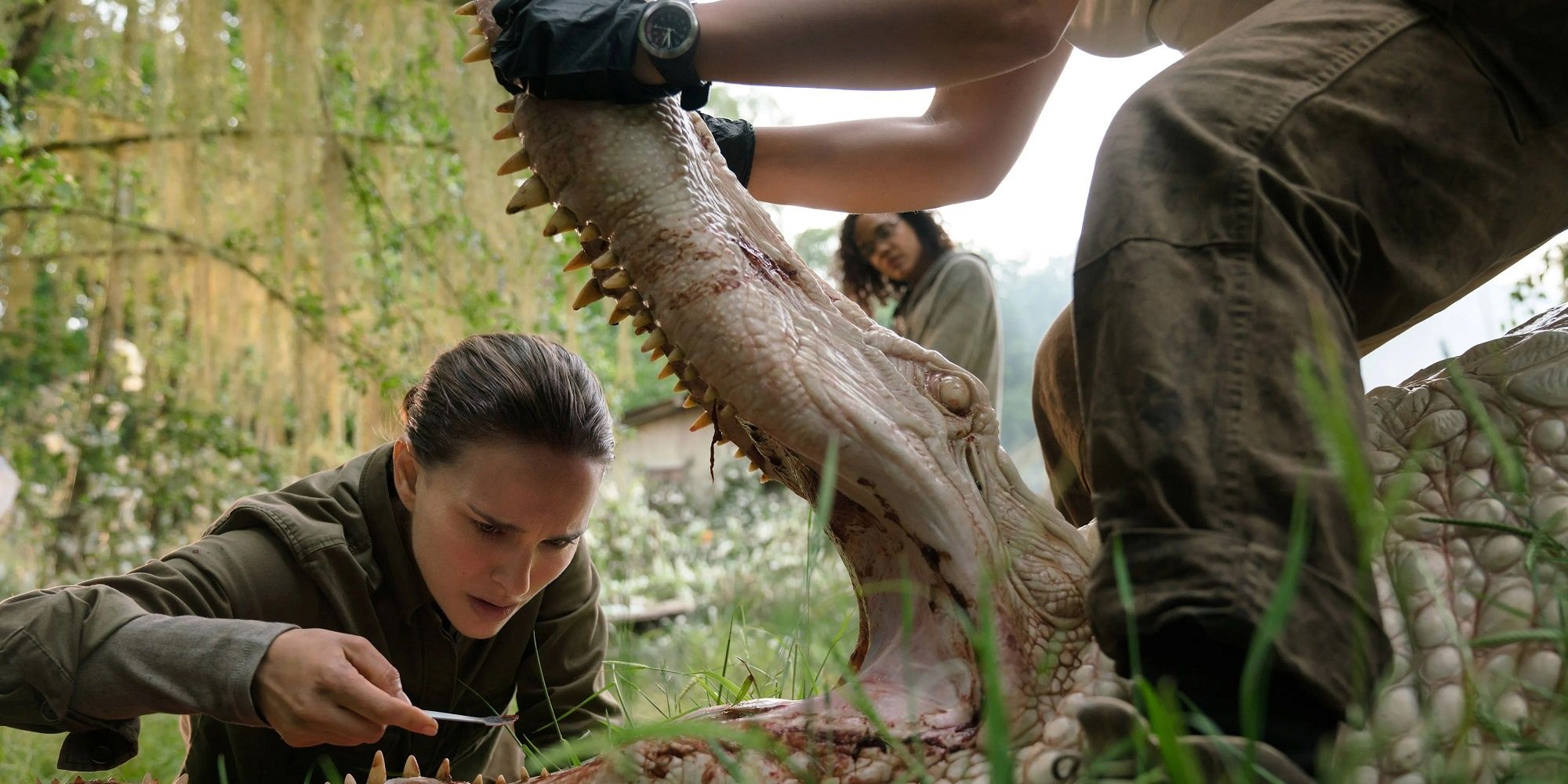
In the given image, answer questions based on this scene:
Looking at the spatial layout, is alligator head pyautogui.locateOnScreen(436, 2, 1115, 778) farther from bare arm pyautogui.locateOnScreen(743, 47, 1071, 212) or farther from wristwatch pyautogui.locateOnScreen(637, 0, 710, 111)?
bare arm pyautogui.locateOnScreen(743, 47, 1071, 212)

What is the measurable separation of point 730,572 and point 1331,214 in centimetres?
815

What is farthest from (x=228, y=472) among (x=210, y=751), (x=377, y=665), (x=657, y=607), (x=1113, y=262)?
(x=1113, y=262)

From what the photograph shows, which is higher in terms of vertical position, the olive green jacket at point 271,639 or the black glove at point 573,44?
the black glove at point 573,44

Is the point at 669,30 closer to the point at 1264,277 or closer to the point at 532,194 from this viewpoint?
the point at 532,194

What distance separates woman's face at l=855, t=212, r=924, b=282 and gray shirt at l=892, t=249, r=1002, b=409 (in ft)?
0.43

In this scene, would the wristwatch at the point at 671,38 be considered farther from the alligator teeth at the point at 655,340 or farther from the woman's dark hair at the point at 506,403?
the woman's dark hair at the point at 506,403

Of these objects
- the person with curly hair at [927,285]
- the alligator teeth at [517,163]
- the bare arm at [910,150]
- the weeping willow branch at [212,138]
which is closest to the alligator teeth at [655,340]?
the alligator teeth at [517,163]

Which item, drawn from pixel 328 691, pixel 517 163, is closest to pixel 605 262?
pixel 517 163

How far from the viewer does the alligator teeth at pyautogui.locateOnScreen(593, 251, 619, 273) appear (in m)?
1.57

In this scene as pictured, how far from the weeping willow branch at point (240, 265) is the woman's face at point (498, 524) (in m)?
4.25

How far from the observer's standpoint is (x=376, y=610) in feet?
7.80

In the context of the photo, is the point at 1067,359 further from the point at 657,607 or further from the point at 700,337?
the point at 657,607

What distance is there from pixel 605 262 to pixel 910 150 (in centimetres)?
82

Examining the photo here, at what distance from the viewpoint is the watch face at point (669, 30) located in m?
1.48
